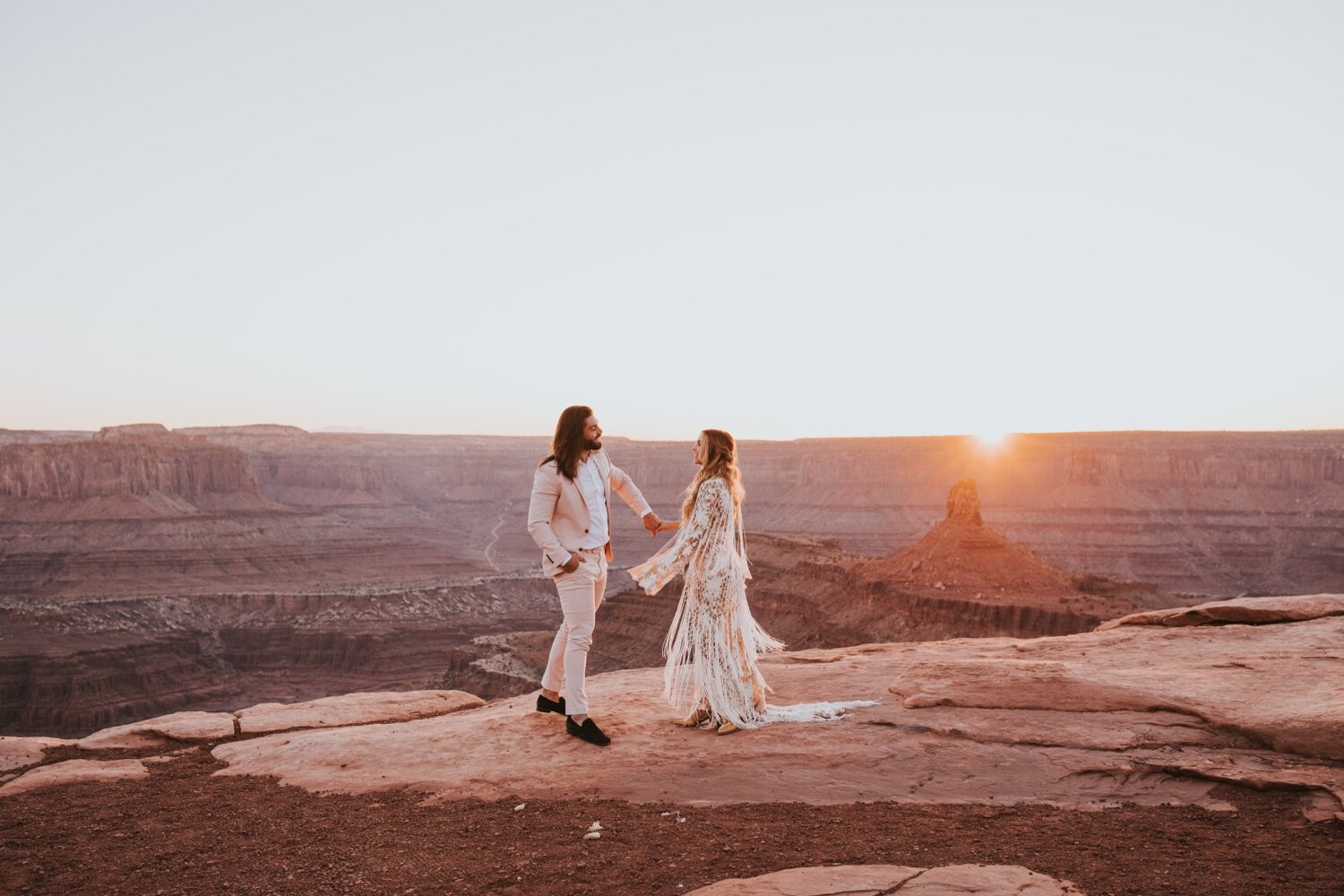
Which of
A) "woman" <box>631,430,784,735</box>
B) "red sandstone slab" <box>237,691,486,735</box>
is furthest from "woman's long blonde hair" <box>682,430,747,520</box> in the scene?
"red sandstone slab" <box>237,691,486,735</box>

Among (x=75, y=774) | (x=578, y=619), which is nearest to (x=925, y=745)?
(x=578, y=619)

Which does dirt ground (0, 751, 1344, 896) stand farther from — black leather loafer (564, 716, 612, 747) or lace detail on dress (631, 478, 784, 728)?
lace detail on dress (631, 478, 784, 728)

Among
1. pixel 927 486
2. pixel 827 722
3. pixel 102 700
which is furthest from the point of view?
pixel 927 486

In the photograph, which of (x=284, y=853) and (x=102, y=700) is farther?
(x=102, y=700)

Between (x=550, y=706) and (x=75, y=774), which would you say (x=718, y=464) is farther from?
(x=75, y=774)

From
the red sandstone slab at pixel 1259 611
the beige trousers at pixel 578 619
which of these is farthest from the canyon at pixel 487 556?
the beige trousers at pixel 578 619

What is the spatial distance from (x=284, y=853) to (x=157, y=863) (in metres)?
0.64

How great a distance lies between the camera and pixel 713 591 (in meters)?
7.16

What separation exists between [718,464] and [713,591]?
924mm

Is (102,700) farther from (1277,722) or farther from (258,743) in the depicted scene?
(1277,722)

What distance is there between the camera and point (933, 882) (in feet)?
13.6

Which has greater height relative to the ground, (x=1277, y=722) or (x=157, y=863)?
(x=1277, y=722)

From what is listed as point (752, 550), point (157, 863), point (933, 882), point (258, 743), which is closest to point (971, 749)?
point (933, 882)

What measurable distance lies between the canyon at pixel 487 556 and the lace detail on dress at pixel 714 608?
24.8 meters
